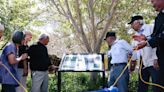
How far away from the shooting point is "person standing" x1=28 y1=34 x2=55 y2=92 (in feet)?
24.5

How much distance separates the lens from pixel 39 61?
749 centimetres

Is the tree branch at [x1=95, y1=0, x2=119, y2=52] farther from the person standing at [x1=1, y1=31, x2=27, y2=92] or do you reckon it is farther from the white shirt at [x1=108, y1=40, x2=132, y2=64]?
the person standing at [x1=1, y1=31, x2=27, y2=92]

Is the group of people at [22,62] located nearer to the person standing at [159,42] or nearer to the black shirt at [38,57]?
the black shirt at [38,57]

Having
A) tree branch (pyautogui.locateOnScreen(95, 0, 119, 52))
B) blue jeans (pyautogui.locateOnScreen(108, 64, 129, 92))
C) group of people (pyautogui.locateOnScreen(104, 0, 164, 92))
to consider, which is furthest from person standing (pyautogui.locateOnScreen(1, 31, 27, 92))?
tree branch (pyautogui.locateOnScreen(95, 0, 119, 52))

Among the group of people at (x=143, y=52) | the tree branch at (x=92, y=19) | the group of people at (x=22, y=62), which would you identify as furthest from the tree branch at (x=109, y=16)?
the group of people at (x=143, y=52)

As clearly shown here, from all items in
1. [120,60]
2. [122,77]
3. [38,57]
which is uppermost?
[38,57]

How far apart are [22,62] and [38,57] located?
22.7 inches

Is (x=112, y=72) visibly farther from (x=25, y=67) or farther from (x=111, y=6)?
(x=111, y=6)

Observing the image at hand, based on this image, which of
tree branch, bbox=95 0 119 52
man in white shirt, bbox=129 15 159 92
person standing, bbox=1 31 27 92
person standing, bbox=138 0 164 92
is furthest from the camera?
tree branch, bbox=95 0 119 52

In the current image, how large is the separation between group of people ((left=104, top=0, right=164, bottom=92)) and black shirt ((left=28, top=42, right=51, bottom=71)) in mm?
1274

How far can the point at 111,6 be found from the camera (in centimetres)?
1302

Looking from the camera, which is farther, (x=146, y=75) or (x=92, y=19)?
(x=92, y=19)

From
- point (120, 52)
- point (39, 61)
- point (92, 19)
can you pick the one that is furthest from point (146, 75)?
point (92, 19)

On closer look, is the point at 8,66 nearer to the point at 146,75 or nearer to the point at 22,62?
the point at 22,62
